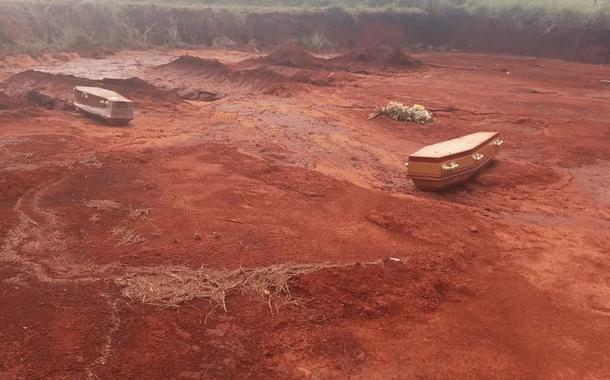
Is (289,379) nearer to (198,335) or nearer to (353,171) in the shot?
(198,335)

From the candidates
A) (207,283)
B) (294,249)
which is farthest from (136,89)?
(207,283)

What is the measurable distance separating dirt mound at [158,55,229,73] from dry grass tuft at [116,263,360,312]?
497 inches

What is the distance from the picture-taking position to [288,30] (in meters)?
25.8

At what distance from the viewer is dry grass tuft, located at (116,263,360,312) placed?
4.12 metres

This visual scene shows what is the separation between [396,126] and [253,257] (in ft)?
23.5

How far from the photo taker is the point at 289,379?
343 centimetres

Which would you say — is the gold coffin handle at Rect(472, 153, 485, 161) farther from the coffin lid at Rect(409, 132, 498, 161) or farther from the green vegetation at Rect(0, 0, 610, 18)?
the green vegetation at Rect(0, 0, 610, 18)

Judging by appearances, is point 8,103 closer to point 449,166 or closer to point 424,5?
point 449,166

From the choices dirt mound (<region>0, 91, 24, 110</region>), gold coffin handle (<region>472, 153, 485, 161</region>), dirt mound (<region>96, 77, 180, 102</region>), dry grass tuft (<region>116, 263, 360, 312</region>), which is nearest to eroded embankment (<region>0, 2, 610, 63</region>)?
dirt mound (<region>96, 77, 180, 102</region>)

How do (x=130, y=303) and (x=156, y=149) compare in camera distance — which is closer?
(x=130, y=303)

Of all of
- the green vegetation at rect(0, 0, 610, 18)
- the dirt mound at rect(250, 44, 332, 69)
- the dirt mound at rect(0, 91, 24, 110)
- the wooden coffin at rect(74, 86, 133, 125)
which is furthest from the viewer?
the green vegetation at rect(0, 0, 610, 18)

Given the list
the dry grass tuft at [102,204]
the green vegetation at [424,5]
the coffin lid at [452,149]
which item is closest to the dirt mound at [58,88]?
the dry grass tuft at [102,204]

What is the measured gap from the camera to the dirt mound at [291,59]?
18172 mm

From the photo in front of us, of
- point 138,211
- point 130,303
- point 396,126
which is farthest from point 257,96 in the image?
point 130,303
